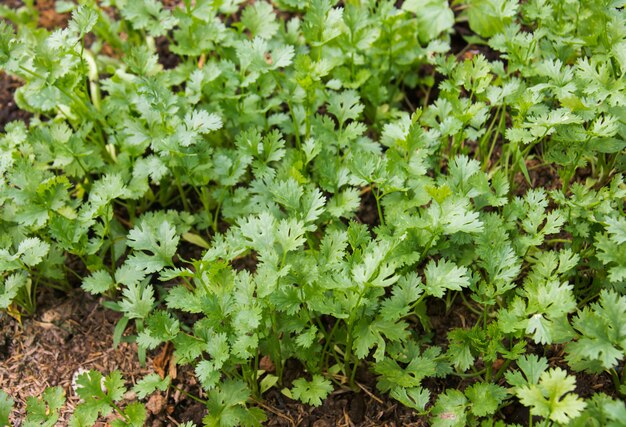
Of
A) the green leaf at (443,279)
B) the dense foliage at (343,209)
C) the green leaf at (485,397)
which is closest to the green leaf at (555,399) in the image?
the dense foliage at (343,209)

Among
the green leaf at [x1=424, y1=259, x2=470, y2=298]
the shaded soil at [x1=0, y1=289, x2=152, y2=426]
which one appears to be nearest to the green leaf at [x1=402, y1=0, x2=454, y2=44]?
the green leaf at [x1=424, y1=259, x2=470, y2=298]

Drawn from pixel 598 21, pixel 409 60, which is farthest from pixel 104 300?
pixel 598 21

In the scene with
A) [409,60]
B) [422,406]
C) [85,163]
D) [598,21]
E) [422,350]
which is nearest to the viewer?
[422,406]

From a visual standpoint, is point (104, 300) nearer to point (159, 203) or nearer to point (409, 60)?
point (159, 203)

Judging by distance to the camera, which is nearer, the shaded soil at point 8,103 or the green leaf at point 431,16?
the green leaf at point 431,16

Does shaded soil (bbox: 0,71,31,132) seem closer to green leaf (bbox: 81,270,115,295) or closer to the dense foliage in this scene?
the dense foliage

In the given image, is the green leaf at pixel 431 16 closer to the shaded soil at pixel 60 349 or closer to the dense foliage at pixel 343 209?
the dense foliage at pixel 343 209

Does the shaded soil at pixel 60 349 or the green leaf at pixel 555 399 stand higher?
the green leaf at pixel 555 399

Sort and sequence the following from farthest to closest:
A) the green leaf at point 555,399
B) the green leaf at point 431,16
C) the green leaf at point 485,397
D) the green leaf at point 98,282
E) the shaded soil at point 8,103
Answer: the shaded soil at point 8,103 → the green leaf at point 431,16 → the green leaf at point 98,282 → the green leaf at point 485,397 → the green leaf at point 555,399

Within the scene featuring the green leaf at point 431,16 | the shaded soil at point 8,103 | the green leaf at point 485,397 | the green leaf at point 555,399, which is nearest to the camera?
the green leaf at point 555,399
